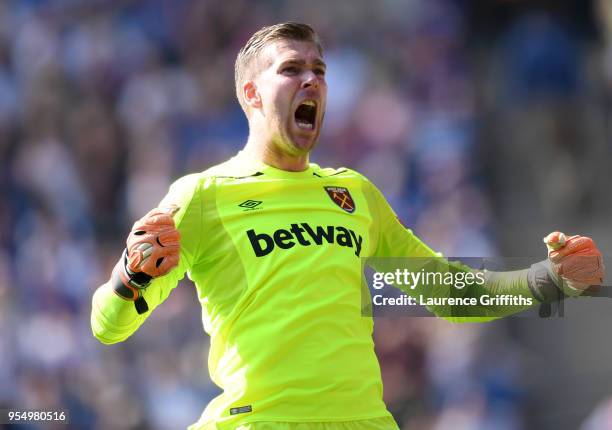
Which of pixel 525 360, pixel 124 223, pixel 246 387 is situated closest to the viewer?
pixel 246 387

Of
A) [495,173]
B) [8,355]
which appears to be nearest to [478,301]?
[495,173]

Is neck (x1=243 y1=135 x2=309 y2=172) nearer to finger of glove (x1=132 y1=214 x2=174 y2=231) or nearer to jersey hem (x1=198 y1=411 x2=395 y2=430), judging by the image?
finger of glove (x1=132 y1=214 x2=174 y2=231)

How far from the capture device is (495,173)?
10641 millimetres

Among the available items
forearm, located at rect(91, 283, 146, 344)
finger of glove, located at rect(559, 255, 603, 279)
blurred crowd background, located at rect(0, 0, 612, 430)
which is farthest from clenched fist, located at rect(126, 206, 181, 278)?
blurred crowd background, located at rect(0, 0, 612, 430)

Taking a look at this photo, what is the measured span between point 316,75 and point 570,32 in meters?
6.48

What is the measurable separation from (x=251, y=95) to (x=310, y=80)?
1.15 feet

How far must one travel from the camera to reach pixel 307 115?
515cm

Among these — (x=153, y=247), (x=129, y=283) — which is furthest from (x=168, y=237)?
(x=129, y=283)

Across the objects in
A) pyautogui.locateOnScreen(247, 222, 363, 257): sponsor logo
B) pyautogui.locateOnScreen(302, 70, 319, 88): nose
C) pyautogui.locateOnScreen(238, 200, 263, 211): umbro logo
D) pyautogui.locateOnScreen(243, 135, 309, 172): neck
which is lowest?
pyautogui.locateOnScreen(247, 222, 363, 257): sponsor logo

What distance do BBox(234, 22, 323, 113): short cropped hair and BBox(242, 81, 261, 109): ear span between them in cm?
3

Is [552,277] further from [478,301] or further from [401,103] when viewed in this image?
[401,103]

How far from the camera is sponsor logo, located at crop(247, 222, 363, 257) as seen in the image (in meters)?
4.73

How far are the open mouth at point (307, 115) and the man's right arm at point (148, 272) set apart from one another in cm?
59

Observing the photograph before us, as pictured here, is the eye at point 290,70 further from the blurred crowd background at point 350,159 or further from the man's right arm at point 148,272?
the blurred crowd background at point 350,159
